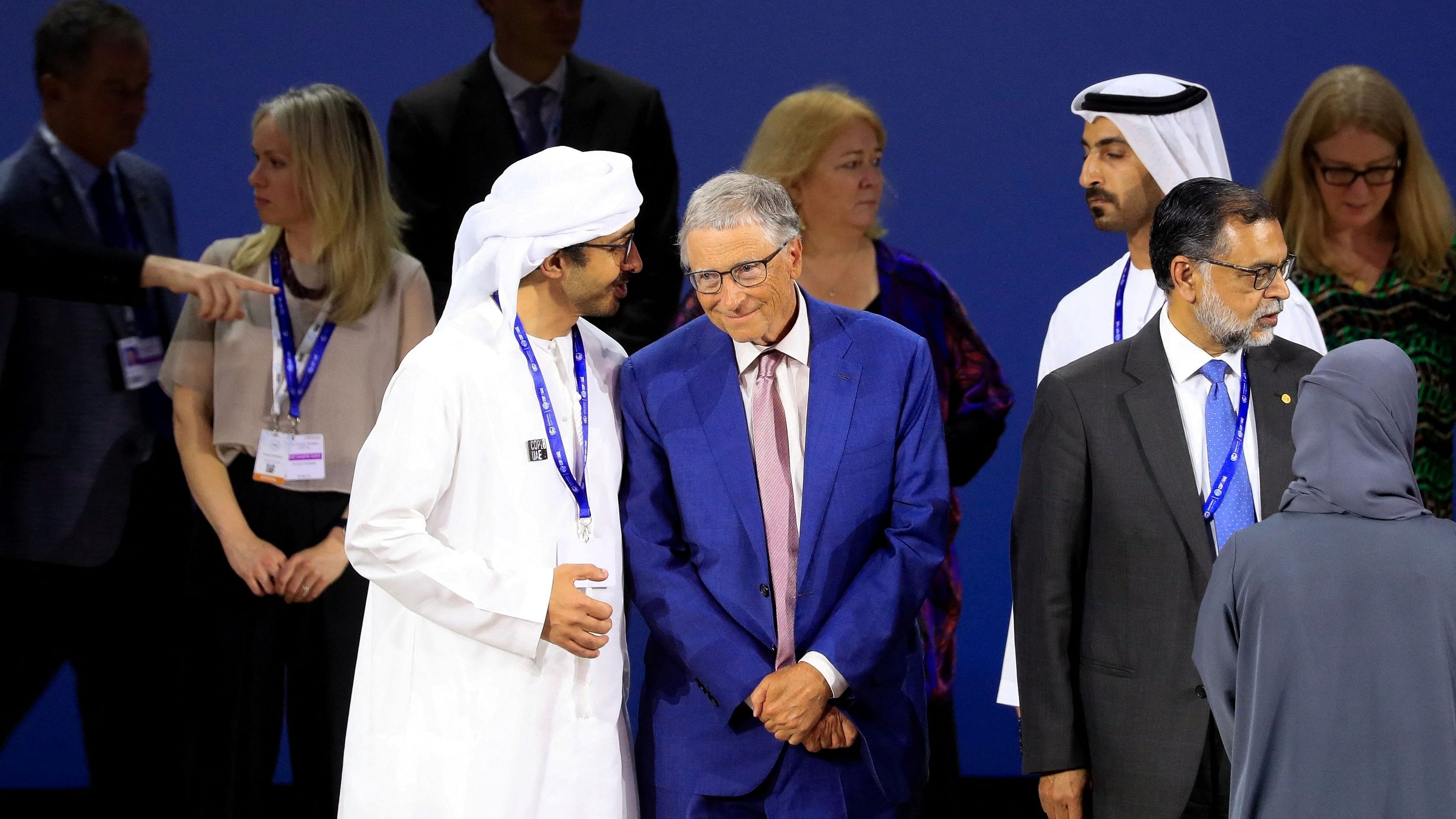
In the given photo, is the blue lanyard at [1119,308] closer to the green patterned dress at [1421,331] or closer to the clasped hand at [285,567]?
the green patterned dress at [1421,331]

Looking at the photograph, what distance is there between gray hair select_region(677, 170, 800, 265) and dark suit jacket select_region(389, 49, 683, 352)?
1.59 meters

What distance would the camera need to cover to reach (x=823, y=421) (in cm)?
304

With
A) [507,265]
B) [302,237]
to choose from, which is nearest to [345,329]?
[302,237]

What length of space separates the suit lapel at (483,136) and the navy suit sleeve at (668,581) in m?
1.73

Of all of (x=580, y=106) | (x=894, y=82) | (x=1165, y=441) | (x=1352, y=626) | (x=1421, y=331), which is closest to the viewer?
(x=1352, y=626)

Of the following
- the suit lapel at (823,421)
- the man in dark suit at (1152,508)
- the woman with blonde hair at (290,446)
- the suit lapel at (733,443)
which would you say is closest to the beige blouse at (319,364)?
the woman with blonde hair at (290,446)

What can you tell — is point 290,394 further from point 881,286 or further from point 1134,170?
point 1134,170

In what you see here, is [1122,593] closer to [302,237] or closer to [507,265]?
[507,265]

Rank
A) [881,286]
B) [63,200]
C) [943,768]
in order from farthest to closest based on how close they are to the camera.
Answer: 1. [63,200]
2. [943,768]
3. [881,286]

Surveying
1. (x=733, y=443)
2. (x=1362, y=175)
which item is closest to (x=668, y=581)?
(x=733, y=443)

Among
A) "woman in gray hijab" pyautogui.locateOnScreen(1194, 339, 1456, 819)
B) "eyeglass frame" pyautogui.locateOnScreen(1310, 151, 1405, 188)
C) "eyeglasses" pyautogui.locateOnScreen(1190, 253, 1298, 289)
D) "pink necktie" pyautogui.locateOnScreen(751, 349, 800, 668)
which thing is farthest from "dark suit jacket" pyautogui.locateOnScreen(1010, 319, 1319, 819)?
"eyeglass frame" pyautogui.locateOnScreen(1310, 151, 1405, 188)

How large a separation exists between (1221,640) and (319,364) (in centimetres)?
262

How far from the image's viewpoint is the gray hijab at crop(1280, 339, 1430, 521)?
2455mm

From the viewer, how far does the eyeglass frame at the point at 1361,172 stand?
4.41 metres
